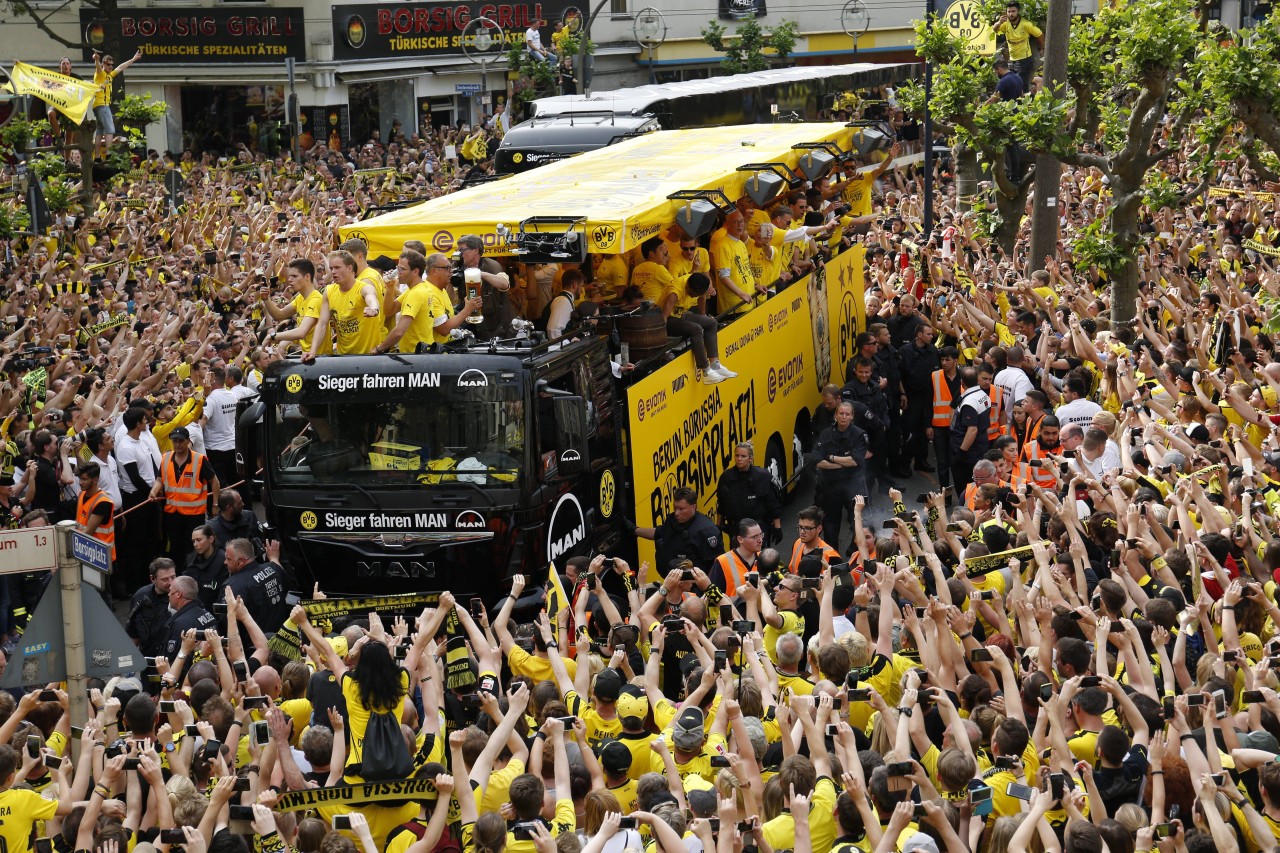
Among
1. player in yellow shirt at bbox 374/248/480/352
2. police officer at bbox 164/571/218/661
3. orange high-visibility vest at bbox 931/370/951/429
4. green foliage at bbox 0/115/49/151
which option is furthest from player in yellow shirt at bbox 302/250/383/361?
green foliage at bbox 0/115/49/151

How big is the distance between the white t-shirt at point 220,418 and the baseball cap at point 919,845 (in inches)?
388

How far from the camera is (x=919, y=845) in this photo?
575 cm

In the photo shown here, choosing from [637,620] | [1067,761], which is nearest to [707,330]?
[637,620]

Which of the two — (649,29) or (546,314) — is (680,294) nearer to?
(546,314)

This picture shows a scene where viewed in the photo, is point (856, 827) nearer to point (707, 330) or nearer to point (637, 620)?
point (637, 620)

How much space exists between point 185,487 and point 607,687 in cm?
687

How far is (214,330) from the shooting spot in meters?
17.5

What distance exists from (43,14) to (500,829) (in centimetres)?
4323

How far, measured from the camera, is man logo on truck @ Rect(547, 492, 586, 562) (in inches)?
417

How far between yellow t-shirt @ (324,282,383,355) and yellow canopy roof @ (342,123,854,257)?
1.11m

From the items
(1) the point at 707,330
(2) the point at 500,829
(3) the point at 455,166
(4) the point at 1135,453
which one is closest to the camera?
(2) the point at 500,829

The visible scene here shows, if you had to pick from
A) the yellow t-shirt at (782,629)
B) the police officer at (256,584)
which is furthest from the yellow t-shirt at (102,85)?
the yellow t-shirt at (782,629)

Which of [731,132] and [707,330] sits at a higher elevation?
[731,132]

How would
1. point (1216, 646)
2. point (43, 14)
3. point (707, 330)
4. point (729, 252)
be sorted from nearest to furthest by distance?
point (1216, 646), point (707, 330), point (729, 252), point (43, 14)
